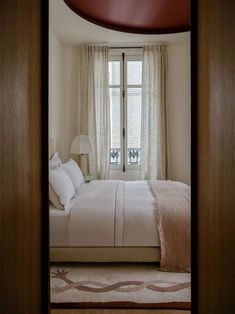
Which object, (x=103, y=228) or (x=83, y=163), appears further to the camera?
(x=83, y=163)

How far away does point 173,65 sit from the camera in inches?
221

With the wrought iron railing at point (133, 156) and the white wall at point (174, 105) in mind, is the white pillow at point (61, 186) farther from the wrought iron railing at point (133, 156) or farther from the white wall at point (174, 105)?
the wrought iron railing at point (133, 156)

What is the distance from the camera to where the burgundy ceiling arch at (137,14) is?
158 inches

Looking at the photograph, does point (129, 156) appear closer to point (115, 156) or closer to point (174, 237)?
point (115, 156)

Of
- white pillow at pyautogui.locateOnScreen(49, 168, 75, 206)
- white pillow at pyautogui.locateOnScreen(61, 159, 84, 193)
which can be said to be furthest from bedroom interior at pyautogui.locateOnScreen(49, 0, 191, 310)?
white pillow at pyautogui.locateOnScreen(49, 168, 75, 206)

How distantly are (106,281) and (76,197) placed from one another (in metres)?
1.04

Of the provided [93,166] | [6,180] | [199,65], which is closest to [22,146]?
[6,180]

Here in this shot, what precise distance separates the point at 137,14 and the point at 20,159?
12.1 feet

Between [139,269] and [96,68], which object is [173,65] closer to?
[96,68]

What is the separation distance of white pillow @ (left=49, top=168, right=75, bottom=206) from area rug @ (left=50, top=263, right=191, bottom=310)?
62cm

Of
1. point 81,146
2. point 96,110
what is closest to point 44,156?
point 81,146

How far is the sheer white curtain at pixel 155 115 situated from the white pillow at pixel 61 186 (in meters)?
2.50

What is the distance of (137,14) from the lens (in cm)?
433

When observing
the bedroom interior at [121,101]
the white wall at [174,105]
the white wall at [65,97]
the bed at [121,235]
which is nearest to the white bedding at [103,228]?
the bed at [121,235]
